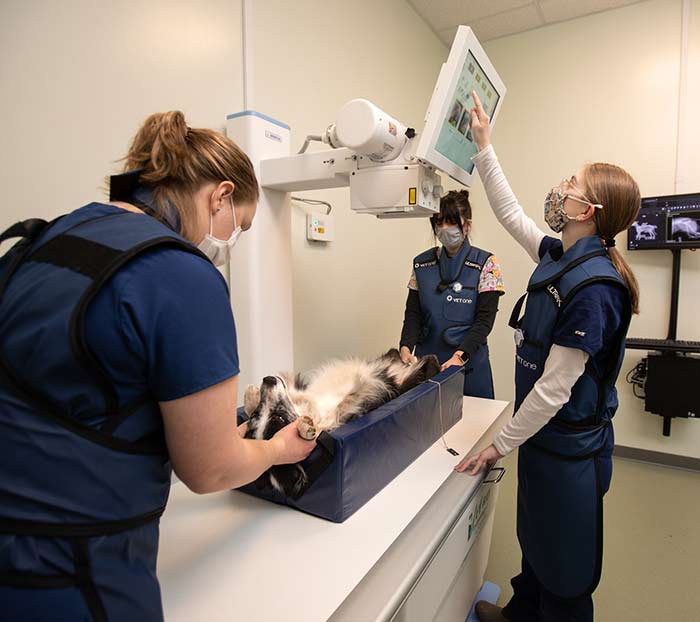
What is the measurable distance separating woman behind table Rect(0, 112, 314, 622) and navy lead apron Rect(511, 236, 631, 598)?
957 mm

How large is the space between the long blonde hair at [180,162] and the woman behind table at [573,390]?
35.3 inches

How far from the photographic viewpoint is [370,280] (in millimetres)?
2842

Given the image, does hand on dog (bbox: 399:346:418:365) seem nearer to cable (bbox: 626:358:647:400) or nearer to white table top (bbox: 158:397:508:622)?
white table top (bbox: 158:397:508:622)

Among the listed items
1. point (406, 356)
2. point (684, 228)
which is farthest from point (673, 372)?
point (406, 356)

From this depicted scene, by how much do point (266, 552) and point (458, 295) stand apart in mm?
1638

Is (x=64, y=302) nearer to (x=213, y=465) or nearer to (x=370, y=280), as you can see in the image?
(x=213, y=465)

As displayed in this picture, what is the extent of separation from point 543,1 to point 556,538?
133 inches

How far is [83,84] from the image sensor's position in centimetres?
129

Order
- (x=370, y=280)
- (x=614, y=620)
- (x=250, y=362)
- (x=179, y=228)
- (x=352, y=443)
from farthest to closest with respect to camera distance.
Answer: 1. (x=370, y=280)
2. (x=614, y=620)
3. (x=250, y=362)
4. (x=352, y=443)
5. (x=179, y=228)

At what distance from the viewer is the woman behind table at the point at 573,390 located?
114 centimetres

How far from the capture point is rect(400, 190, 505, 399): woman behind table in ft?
7.17

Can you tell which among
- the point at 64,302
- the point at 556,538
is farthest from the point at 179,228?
the point at 556,538

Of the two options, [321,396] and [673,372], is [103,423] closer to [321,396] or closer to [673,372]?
[321,396]

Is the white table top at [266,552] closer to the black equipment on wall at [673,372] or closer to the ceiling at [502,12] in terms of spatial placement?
the black equipment on wall at [673,372]
